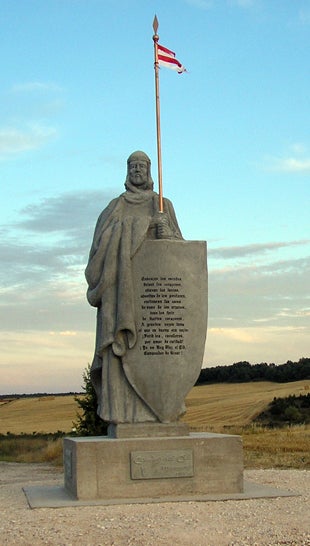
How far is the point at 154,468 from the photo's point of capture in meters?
11.6

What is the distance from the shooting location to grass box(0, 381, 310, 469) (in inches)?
799

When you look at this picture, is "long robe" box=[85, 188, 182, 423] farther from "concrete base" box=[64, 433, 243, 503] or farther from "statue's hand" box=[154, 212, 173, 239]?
"concrete base" box=[64, 433, 243, 503]

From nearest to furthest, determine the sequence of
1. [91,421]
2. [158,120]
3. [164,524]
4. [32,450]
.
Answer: [164,524] → [158,120] → [91,421] → [32,450]

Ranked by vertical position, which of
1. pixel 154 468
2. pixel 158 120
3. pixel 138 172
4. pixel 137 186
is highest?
pixel 158 120

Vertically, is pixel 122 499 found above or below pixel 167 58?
below

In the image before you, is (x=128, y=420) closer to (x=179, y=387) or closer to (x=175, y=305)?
(x=179, y=387)

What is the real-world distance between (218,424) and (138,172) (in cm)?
1872

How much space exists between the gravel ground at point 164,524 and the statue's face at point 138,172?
5.00 metres

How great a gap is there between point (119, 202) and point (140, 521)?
5185 mm

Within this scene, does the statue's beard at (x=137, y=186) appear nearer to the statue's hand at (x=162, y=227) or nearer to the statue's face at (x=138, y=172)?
the statue's face at (x=138, y=172)

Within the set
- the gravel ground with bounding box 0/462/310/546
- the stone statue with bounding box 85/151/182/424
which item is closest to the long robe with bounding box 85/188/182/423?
the stone statue with bounding box 85/151/182/424

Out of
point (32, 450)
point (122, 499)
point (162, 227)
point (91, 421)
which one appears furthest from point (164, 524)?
point (32, 450)

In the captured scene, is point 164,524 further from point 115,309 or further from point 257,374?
point 257,374

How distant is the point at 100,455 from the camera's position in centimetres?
1149
